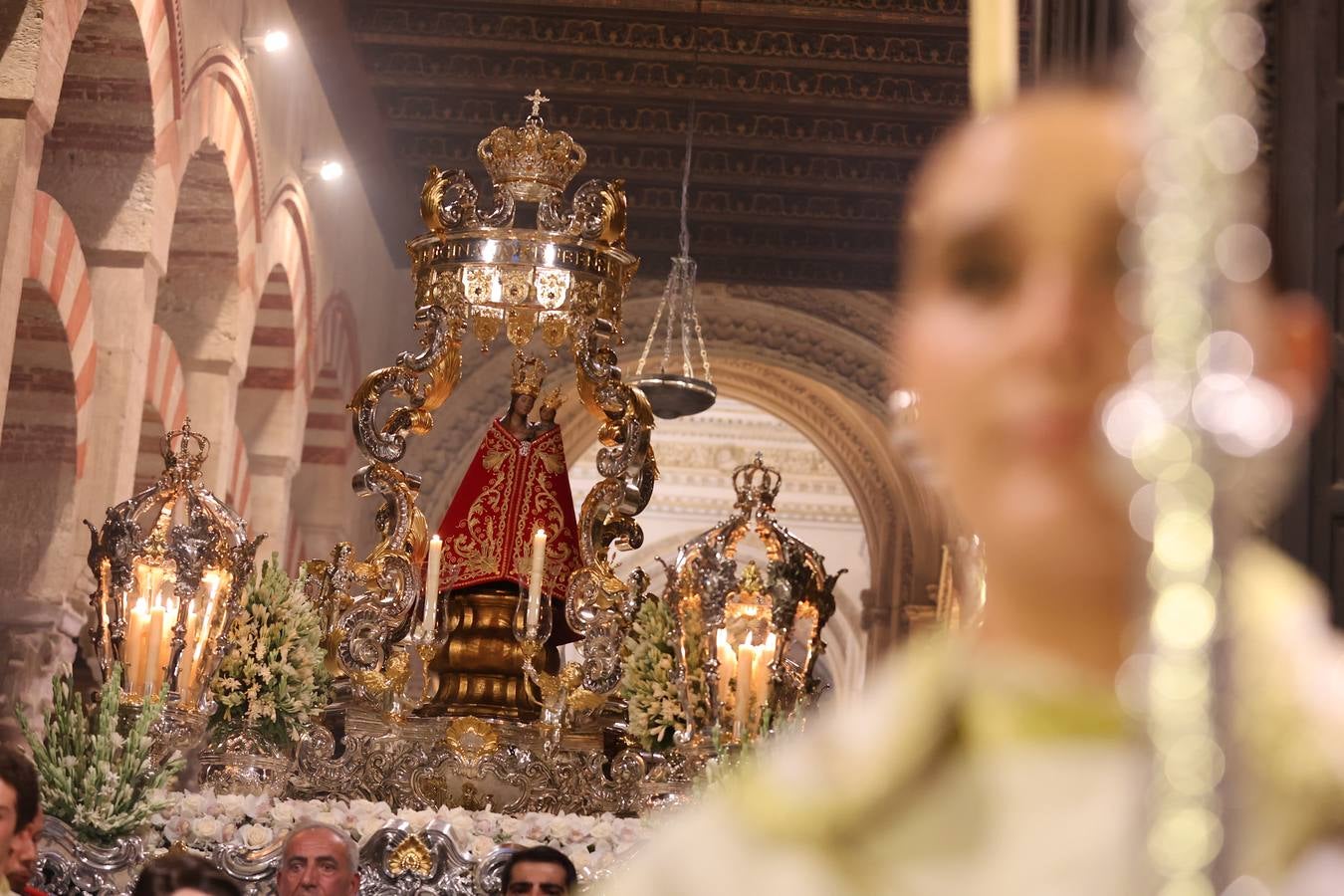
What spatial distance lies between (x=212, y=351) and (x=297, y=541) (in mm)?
3813

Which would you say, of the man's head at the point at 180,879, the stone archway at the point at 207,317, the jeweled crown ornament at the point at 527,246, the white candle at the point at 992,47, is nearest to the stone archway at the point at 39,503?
the stone archway at the point at 207,317

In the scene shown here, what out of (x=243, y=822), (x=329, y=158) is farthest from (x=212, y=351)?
(x=243, y=822)

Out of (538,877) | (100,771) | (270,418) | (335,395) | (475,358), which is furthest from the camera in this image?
(475,358)


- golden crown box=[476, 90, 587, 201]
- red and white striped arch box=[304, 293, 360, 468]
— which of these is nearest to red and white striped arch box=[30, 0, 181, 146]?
golden crown box=[476, 90, 587, 201]

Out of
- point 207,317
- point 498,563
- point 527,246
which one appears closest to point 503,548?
point 498,563

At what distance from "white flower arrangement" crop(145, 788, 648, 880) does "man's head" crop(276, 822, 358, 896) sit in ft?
0.86

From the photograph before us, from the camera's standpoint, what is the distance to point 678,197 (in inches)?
587

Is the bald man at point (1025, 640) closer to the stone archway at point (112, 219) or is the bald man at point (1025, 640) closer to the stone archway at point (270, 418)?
the stone archway at point (112, 219)

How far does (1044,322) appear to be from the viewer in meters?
0.62

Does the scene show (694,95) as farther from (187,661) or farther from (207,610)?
(187,661)

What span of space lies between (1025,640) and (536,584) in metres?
4.94

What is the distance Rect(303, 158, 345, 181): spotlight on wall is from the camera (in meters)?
12.5

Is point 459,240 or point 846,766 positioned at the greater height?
point 459,240

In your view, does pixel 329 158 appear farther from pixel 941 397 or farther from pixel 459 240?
pixel 941 397
